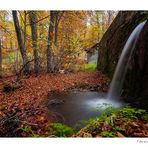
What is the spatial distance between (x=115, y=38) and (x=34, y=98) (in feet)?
5.74

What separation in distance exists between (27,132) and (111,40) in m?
2.44

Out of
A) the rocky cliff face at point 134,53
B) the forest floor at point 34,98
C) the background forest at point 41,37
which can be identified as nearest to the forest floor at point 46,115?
Answer: the forest floor at point 34,98

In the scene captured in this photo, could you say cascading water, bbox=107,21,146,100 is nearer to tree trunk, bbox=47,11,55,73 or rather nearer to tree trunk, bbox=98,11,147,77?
tree trunk, bbox=98,11,147,77

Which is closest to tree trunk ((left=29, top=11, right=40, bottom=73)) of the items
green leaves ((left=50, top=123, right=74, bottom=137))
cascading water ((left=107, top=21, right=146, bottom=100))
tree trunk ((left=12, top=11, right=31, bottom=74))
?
tree trunk ((left=12, top=11, right=31, bottom=74))

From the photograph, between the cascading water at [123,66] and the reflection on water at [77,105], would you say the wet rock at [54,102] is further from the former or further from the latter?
the cascading water at [123,66]

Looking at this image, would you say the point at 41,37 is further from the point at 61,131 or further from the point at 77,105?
the point at 61,131

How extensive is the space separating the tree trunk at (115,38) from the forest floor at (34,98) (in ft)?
0.95

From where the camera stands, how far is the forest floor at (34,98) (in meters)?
1.89

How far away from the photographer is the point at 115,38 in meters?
3.54

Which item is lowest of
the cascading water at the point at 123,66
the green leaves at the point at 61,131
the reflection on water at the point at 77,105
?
the green leaves at the point at 61,131

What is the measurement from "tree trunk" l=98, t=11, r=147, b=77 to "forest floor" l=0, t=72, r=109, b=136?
0.95 ft

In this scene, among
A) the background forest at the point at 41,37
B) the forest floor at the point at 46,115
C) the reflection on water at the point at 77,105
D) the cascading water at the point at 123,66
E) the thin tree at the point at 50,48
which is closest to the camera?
the forest floor at the point at 46,115
